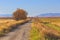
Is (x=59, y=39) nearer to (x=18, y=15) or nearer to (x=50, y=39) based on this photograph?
(x=50, y=39)

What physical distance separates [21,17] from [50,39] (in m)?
99.8

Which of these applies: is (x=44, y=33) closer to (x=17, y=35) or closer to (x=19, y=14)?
(x=17, y=35)

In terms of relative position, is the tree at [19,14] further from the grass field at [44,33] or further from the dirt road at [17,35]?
the dirt road at [17,35]

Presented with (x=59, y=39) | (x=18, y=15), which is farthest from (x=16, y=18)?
(x=59, y=39)

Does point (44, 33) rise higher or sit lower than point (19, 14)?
higher

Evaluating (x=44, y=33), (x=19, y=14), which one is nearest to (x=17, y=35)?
(x=44, y=33)

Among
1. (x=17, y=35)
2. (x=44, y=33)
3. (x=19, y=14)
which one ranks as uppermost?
(x=44, y=33)

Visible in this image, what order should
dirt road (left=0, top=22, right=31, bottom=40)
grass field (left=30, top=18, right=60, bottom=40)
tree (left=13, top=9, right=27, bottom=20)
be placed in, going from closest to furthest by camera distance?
grass field (left=30, top=18, right=60, bottom=40) → dirt road (left=0, top=22, right=31, bottom=40) → tree (left=13, top=9, right=27, bottom=20)

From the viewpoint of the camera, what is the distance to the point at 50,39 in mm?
16859

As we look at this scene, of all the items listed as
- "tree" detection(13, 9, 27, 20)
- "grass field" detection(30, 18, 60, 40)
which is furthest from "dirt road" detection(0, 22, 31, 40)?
"tree" detection(13, 9, 27, 20)

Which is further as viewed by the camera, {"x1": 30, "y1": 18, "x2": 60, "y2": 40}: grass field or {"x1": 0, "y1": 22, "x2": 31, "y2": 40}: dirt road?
{"x1": 0, "y1": 22, "x2": 31, "y2": 40}: dirt road

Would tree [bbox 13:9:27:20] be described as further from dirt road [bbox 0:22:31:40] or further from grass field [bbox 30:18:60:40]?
dirt road [bbox 0:22:31:40]

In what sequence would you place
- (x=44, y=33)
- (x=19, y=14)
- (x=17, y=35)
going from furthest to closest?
(x=19, y=14)
(x=17, y=35)
(x=44, y=33)

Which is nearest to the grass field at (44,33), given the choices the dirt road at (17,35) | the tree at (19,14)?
the dirt road at (17,35)
